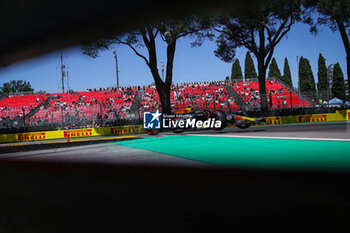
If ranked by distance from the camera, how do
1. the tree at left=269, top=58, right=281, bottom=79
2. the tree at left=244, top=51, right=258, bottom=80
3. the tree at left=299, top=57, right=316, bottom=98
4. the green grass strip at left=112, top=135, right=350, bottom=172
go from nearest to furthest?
the green grass strip at left=112, top=135, right=350, bottom=172
the tree at left=299, top=57, right=316, bottom=98
the tree at left=244, top=51, right=258, bottom=80
the tree at left=269, top=58, right=281, bottom=79

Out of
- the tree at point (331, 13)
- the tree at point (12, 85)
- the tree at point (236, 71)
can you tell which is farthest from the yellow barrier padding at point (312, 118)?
the tree at point (236, 71)

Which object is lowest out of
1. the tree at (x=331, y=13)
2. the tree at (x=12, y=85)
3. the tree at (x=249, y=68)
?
the tree at (x=12, y=85)

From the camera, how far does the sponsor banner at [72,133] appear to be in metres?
16.2

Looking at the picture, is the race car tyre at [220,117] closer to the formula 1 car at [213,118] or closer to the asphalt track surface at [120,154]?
the formula 1 car at [213,118]

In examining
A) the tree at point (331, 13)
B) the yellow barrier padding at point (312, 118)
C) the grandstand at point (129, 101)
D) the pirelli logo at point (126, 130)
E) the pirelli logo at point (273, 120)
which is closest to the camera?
the tree at point (331, 13)

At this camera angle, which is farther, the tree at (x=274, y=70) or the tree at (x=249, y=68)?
the tree at (x=274, y=70)

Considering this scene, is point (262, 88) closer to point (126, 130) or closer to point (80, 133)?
point (126, 130)

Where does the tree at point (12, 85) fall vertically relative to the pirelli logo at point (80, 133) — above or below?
above

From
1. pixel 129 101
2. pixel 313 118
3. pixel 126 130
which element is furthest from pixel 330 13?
pixel 129 101

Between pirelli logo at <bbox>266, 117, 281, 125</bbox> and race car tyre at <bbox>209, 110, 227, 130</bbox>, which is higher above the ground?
race car tyre at <bbox>209, 110, 227, 130</bbox>

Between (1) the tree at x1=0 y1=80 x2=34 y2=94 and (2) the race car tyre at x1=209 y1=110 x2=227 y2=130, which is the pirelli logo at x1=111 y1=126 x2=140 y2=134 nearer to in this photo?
(2) the race car tyre at x1=209 y1=110 x2=227 y2=130

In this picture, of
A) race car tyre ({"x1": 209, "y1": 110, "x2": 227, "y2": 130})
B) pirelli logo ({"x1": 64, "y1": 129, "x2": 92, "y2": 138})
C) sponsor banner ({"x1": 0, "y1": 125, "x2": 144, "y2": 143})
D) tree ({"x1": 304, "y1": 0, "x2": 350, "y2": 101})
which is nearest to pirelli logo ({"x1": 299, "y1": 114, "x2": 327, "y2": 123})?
race car tyre ({"x1": 209, "y1": 110, "x2": 227, "y2": 130})

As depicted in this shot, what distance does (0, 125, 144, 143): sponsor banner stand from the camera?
1619 cm

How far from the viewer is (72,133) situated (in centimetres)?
1616
